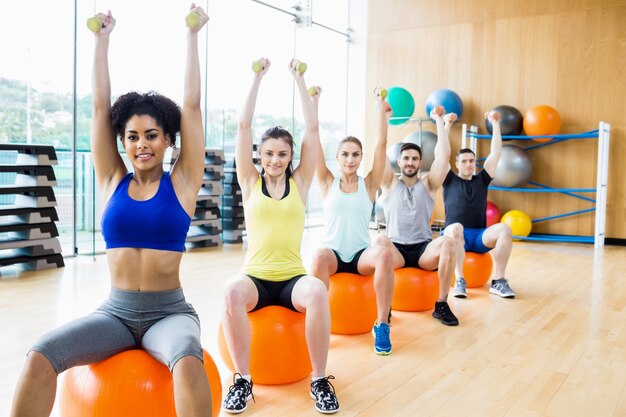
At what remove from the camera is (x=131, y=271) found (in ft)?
5.25

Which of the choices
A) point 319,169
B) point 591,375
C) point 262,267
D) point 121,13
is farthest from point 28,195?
point 591,375

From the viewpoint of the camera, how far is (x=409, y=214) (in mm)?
3355

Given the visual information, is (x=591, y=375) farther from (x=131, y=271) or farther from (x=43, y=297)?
(x=43, y=297)

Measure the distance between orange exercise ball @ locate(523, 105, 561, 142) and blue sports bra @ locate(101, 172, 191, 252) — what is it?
5690 millimetres

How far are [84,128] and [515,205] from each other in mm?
5002

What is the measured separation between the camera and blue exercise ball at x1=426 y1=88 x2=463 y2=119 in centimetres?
702

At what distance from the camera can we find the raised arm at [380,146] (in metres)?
2.86

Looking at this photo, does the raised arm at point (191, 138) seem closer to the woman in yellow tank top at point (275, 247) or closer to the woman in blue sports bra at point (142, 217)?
the woman in blue sports bra at point (142, 217)

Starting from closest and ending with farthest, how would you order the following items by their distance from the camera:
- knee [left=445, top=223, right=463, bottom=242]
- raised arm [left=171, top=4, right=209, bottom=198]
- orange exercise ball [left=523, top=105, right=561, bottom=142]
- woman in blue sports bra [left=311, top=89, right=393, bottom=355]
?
1. raised arm [left=171, top=4, right=209, bottom=198]
2. woman in blue sports bra [left=311, top=89, right=393, bottom=355]
3. knee [left=445, top=223, right=463, bottom=242]
4. orange exercise ball [left=523, top=105, right=561, bottom=142]

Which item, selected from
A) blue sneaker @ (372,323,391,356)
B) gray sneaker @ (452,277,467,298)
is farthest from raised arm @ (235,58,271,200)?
gray sneaker @ (452,277,467,298)

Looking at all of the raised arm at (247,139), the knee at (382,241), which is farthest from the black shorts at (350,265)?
the raised arm at (247,139)

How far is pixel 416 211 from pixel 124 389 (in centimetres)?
217

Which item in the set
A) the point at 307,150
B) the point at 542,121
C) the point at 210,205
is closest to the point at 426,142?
the point at 542,121

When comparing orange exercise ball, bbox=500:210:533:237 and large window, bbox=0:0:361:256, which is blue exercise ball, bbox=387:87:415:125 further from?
orange exercise ball, bbox=500:210:533:237
